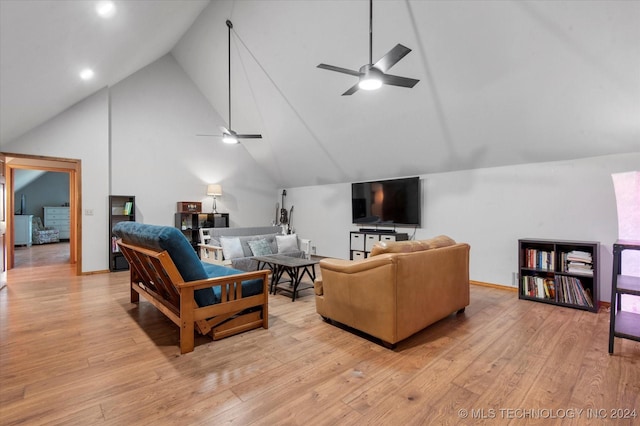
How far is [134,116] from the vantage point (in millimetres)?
5922

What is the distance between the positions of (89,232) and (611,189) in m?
7.90

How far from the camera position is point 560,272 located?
11.8 feet

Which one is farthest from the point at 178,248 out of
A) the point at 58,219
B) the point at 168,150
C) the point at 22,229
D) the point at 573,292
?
the point at 58,219

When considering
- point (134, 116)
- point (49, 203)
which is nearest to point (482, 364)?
point (134, 116)

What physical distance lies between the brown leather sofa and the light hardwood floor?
164 millimetres

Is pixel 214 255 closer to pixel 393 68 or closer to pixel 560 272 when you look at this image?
pixel 393 68

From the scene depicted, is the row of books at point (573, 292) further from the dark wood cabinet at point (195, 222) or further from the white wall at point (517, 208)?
the dark wood cabinet at point (195, 222)

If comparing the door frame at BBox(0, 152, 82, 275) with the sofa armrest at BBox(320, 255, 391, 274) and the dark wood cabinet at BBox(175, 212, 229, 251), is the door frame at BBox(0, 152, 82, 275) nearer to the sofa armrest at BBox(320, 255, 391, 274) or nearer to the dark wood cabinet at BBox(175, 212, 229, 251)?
the dark wood cabinet at BBox(175, 212, 229, 251)

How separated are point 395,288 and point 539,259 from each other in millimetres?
2635

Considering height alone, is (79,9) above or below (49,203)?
above

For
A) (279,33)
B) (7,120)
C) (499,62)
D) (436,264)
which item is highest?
(279,33)

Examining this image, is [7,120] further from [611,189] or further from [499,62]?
[611,189]

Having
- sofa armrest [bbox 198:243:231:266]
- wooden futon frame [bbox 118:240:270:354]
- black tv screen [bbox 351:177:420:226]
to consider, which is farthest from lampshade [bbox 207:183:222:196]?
wooden futon frame [bbox 118:240:270:354]

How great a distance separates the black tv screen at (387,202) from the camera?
5246 mm
